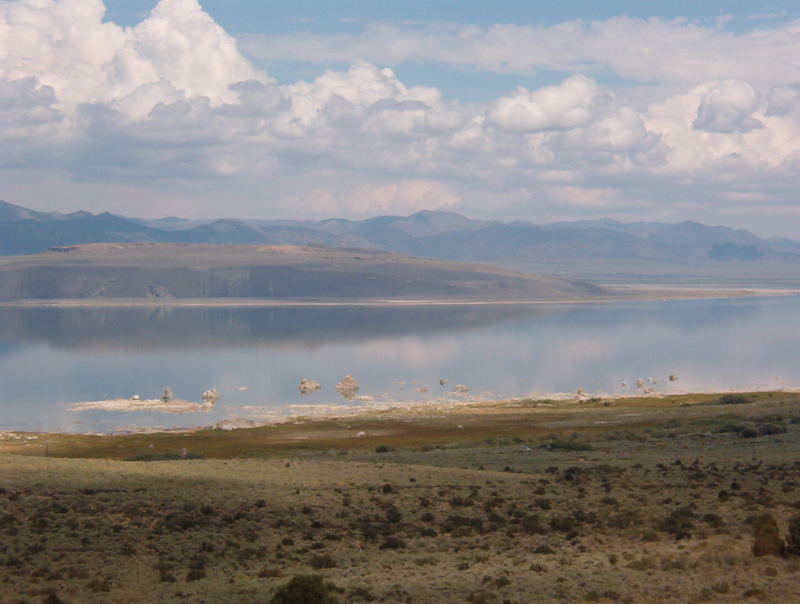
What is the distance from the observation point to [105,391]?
76875mm

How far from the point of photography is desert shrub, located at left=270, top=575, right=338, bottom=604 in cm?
1166

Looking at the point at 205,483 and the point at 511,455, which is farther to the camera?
the point at 511,455

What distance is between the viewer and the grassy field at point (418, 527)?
43.9 ft

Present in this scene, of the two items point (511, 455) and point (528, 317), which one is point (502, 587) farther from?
point (528, 317)

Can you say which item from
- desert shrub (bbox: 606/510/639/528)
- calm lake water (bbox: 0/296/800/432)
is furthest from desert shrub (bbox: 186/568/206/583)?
calm lake water (bbox: 0/296/800/432)

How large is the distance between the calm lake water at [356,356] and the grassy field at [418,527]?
3700 cm

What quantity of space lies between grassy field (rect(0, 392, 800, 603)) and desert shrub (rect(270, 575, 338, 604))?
0.05 metres

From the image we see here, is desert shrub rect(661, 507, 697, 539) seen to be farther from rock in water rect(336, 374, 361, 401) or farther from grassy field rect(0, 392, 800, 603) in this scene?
rock in water rect(336, 374, 361, 401)

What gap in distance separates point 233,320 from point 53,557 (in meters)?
149

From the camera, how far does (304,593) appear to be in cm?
1169

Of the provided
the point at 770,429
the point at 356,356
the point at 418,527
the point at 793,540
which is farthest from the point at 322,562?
the point at 356,356

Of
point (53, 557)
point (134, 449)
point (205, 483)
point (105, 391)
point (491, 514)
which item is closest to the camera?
point (53, 557)

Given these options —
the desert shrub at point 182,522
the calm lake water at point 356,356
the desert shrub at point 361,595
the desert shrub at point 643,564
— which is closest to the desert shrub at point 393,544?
the desert shrub at point 361,595

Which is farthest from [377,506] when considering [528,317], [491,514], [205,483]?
[528,317]
